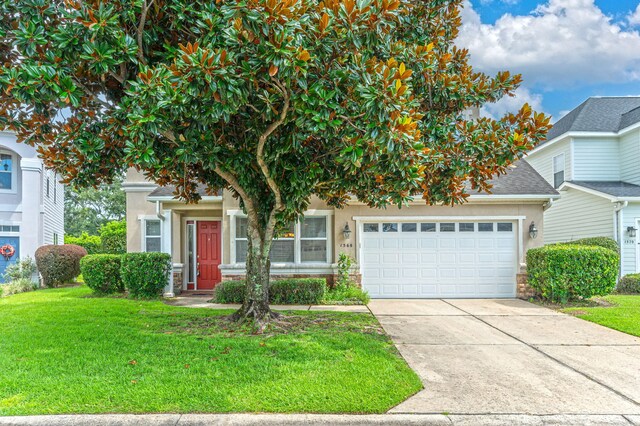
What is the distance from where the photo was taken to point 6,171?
14.6 metres

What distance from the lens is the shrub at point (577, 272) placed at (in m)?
9.31

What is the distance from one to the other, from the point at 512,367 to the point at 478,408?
1485mm

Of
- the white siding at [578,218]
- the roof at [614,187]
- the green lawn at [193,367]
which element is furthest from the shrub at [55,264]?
the roof at [614,187]

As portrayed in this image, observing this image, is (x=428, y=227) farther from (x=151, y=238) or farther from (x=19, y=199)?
(x=19, y=199)

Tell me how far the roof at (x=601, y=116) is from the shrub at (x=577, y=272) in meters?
7.07

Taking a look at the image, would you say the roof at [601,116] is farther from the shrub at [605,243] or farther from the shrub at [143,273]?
the shrub at [143,273]

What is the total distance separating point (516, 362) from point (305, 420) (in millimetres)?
3155

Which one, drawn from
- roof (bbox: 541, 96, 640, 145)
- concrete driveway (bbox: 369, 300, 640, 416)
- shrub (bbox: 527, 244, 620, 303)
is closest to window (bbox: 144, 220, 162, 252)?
concrete driveway (bbox: 369, 300, 640, 416)

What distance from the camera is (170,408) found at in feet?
12.5

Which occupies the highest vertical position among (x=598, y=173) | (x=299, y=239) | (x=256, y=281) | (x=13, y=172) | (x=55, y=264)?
(x=13, y=172)

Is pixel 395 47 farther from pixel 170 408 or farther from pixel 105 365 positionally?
pixel 105 365

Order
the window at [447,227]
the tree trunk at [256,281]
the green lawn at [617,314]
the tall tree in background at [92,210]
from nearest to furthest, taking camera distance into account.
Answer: the tree trunk at [256,281] < the green lawn at [617,314] < the window at [447,227] < the tall tree in background at [92,210]

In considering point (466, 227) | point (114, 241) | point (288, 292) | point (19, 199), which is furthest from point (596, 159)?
point (19, 199)

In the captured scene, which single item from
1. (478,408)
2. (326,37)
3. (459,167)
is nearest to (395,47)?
(326,37)
